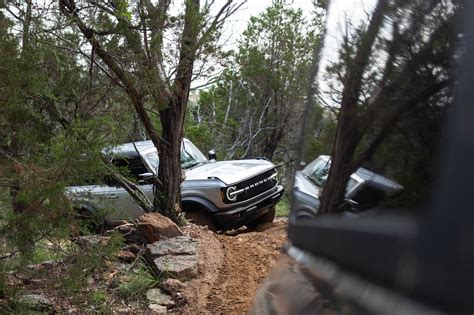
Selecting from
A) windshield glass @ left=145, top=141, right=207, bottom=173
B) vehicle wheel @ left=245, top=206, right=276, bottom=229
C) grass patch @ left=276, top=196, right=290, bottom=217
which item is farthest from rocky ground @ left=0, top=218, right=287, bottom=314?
grass patch @ left=276, top=196, right=290, bottom=217

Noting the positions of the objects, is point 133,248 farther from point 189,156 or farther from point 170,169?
point 189,156

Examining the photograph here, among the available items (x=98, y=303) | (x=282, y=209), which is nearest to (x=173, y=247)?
(x=98, y=303)

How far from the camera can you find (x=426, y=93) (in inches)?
37.8

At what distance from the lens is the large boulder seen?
684 cm

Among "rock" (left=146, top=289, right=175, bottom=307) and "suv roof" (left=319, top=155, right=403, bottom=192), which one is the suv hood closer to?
"rock" (left=146, top=289, right=175, bottom=307)

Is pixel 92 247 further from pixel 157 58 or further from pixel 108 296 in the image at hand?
pixel 157 58

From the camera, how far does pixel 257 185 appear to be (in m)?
Answer: 10.4

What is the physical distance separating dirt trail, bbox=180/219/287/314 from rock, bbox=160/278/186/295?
9 centimetres

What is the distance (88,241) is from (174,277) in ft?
5.67

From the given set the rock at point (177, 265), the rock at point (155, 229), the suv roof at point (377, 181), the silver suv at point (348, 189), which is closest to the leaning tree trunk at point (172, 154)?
the rock at point (155, 229)

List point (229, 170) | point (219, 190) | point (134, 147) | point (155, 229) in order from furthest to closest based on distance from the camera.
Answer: point (229, 170) → point (219, 190) → point (134, 147) → point (155, 229)

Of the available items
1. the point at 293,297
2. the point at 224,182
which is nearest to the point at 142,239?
the point at 224,182

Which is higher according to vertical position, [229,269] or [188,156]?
[188,156]

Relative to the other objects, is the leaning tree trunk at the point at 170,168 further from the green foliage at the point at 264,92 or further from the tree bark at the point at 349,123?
the green foliage at the point at 264,92
